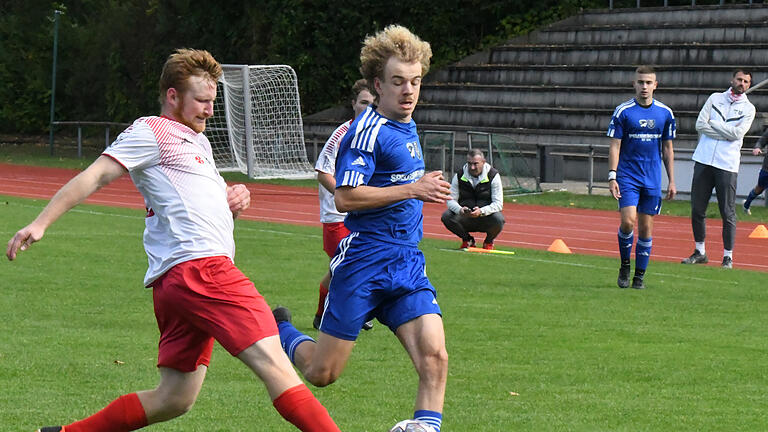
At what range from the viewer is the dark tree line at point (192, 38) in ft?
124

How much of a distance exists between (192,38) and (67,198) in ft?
121

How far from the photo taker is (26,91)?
146ft

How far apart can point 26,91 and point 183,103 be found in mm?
40847

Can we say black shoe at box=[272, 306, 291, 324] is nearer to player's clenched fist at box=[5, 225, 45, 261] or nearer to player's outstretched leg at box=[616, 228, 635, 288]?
player's clenched fist at box=[5, 225, 45, 261]

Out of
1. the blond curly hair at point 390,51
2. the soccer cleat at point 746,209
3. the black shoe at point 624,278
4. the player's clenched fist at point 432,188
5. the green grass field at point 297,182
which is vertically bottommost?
the green grass field at point 297,182

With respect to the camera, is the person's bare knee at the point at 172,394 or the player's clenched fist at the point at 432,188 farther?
the player's clenched fist at the point at 432,188

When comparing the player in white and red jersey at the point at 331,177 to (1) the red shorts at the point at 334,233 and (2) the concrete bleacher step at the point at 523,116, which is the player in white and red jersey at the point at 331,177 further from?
(2) the concrete bleacher step at the point at 523,116

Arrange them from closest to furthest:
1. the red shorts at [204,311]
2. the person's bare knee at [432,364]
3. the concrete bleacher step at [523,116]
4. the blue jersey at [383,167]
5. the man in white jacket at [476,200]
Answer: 1. the red shorts at [204,311]
2. the person's bare knee at [432,364]
3. the blue jersey at [383,167]
4. the man in white jacket at [476,200]
5. the concrete bleacher step at [523,116]

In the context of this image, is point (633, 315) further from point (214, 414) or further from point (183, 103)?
point (183, 103)

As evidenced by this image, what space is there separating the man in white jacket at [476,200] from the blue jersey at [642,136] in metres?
3.79

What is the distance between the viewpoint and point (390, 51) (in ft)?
20.3

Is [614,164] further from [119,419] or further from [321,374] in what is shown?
[119,419]

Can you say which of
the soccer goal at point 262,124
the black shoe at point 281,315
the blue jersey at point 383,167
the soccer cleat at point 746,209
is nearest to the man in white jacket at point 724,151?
the soccer cleat at point 746,209

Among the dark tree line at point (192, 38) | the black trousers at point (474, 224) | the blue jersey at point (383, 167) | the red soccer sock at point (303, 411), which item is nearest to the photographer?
the red soccer sock at point (303, 411)
